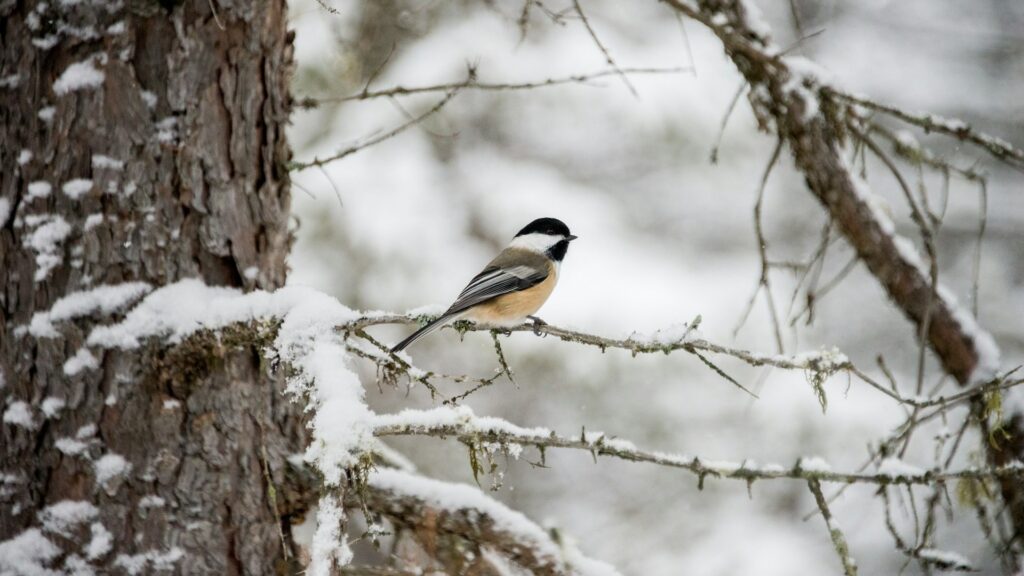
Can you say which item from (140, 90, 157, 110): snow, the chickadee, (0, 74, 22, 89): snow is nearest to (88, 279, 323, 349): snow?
(140, 90, 157, 110): snow

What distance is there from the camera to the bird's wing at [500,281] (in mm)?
3590

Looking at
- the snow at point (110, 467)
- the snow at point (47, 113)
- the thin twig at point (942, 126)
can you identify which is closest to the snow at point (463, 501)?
the snow at point (110, 467)

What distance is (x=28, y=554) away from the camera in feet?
7.64

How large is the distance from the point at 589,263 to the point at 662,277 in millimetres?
927

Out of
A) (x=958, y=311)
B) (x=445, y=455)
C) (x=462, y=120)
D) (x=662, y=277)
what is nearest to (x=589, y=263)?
(x=662, y=277)

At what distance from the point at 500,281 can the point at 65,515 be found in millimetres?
2042

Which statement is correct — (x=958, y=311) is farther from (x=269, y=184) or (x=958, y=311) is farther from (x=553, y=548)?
(x=269, y=184)

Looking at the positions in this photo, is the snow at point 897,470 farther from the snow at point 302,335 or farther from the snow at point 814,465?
the snow at point 302,335

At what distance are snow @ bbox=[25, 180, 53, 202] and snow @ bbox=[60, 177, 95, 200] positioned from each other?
4cm

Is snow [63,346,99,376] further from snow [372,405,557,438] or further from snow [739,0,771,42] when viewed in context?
snow [739,0,771,42]

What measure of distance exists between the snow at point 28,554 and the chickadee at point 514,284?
1657 millimetres

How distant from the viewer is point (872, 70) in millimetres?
10727

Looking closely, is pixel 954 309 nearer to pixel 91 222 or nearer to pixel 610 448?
pixel 610 448

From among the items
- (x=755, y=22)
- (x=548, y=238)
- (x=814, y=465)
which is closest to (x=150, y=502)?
(x=814, y=465)
